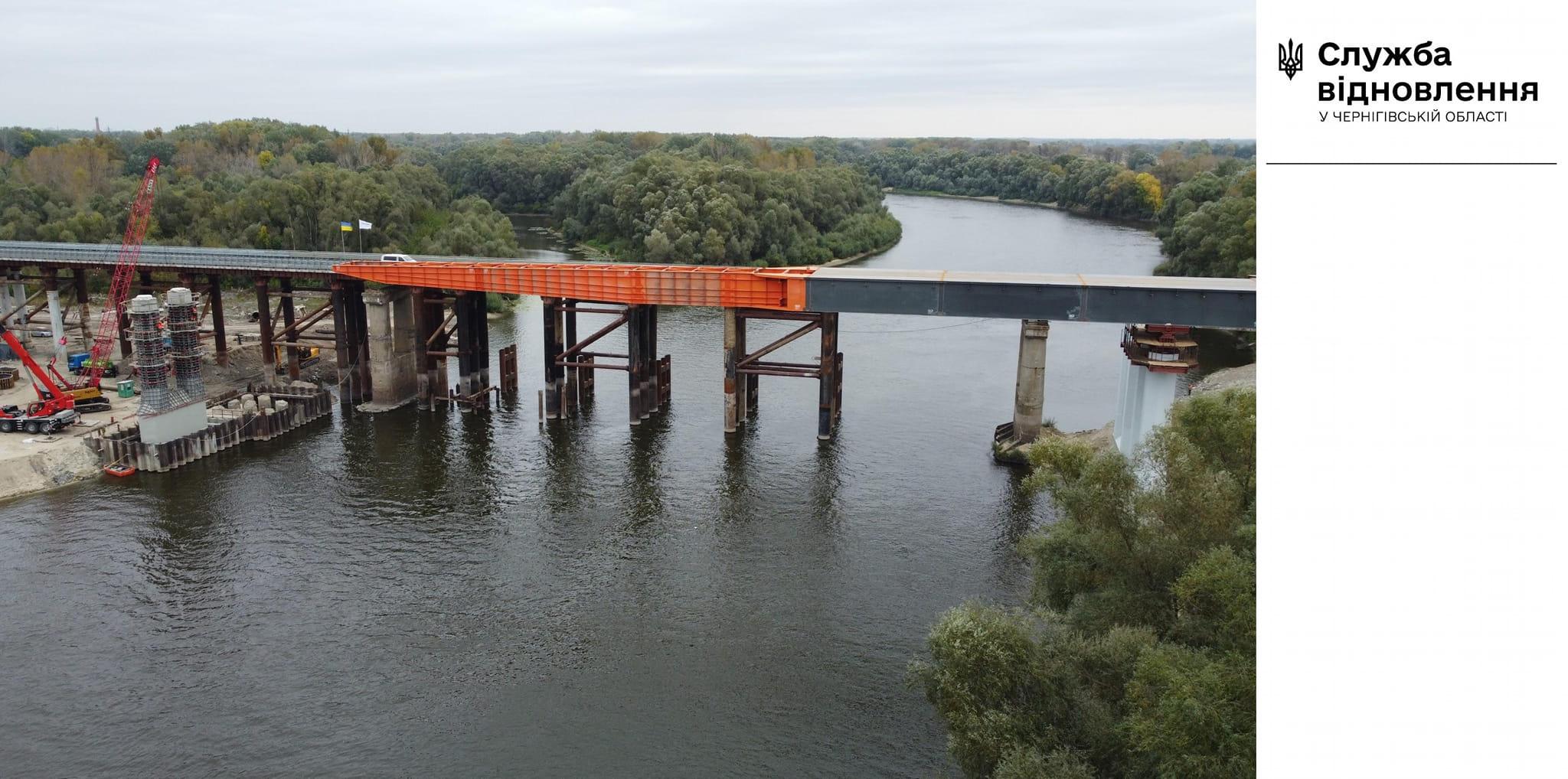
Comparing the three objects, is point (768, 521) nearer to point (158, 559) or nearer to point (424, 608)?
point (424, 608)

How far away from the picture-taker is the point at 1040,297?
45.1 metres

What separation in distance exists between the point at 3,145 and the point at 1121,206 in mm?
193319

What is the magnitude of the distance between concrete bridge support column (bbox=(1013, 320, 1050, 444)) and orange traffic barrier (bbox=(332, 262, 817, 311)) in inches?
407

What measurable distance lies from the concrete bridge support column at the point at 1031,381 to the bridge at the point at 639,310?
8 cm

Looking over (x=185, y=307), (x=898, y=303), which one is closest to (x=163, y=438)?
(x=185, y=307)

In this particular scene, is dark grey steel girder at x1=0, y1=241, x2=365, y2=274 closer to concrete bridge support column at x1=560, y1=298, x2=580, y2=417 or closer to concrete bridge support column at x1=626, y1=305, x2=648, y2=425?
A: concrete bridge support column at x1=560, y1=298, x2=580, y2=417

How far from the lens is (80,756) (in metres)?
26.4

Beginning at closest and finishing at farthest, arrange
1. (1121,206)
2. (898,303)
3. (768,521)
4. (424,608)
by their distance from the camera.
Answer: (424,608)
(768,521)
(898,303)
(1121,206)

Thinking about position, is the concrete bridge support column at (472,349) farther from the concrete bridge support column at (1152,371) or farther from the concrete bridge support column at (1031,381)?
the concrete bridge support column at (1152,371)

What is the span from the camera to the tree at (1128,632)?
1708 centimetres

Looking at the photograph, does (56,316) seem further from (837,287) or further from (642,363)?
(837,287)

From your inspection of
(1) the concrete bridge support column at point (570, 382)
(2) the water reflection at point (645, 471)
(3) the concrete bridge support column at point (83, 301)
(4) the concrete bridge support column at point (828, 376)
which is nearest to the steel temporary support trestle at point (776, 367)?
(4) the concrete bridge support column at point (828, 376)

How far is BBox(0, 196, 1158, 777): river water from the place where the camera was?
27.3 metres

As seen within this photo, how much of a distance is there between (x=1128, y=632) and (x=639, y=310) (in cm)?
3683
